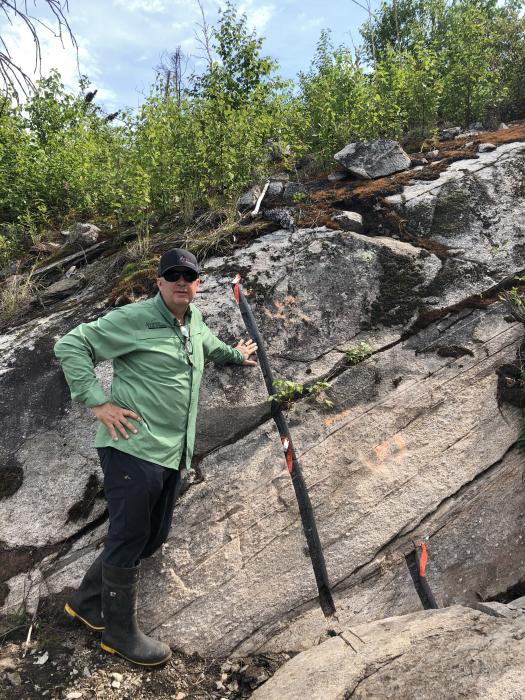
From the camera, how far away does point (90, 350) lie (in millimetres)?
3650

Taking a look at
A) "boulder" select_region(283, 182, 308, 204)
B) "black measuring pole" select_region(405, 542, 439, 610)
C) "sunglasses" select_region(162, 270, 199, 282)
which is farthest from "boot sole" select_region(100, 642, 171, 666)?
"boulder" select_region(283, 182, 308, 204)

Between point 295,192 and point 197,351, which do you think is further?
point 295,192

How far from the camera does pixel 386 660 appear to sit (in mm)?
3023

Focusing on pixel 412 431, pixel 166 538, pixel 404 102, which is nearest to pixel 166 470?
pixel 166 538

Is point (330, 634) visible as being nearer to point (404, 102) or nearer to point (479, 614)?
point (479, 614)

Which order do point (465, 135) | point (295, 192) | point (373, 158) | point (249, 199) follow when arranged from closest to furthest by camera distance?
1. point (249, 199)
2. point (295, 192)
3. point (373, 158)
4. point (465, 135)

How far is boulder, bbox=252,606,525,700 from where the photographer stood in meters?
2.65

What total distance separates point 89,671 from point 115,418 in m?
1.91

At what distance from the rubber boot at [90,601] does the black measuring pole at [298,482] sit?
1.76 m

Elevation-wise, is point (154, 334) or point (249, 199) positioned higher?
point (249, 199)

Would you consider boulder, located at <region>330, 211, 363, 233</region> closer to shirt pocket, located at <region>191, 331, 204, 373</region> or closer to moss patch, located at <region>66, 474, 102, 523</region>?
shirt pocket, located at <region>191, 331, 204, 373</region>

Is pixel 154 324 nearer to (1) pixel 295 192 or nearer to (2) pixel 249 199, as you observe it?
(2) pixel 249 199

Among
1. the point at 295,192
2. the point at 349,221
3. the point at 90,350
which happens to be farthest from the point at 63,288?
the point at 349,221

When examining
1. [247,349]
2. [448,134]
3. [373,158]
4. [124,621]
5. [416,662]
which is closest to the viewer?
[416,662]
